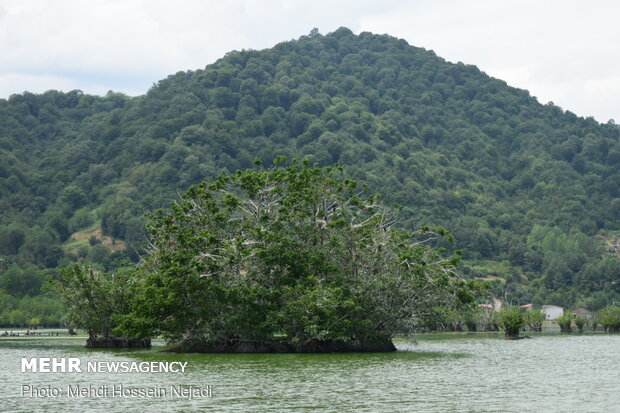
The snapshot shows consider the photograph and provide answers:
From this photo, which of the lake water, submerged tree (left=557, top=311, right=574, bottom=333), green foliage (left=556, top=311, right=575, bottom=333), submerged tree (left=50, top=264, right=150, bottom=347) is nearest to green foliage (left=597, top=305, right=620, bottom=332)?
green foliage (left=556, top=311, right=575, bottom=333)

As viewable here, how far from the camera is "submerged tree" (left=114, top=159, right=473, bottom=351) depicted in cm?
5528

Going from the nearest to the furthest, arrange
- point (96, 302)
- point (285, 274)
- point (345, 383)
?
1. point (345, 383)
2. point (285, 274)
3. point (96, 302)

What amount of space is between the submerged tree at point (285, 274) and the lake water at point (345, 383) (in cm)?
260

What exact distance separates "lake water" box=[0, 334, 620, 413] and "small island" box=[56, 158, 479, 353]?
8.44 feet

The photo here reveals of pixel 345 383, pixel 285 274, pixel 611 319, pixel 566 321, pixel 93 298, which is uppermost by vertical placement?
pixel 285 274

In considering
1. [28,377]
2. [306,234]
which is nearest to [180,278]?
[306,234]

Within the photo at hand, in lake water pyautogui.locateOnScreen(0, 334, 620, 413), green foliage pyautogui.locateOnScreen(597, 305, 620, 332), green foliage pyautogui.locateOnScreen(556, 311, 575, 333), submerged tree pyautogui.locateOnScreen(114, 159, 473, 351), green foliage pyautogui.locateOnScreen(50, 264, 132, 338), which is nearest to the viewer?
lake water pyautogui.locateOnScreen(0, 334, 620, 413)

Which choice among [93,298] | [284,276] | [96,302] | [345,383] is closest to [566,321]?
[284,276]

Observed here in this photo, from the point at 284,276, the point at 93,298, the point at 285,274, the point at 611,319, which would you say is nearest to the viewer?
the point at 284,276

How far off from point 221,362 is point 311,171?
18.8 m

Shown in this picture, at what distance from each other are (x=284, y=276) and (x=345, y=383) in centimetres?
2121

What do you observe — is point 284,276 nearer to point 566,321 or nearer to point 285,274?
point 285,274

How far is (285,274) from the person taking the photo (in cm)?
5844

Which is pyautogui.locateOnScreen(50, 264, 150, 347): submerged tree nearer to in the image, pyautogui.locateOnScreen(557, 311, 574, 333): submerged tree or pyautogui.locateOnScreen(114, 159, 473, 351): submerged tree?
pyautogui.locateOnScreen(114, 159, 473, 351): submerged tree
